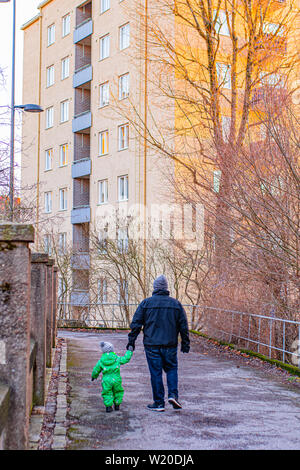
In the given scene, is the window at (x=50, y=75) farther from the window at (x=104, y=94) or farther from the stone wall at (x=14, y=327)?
the stone wall at (x=14, y=327)

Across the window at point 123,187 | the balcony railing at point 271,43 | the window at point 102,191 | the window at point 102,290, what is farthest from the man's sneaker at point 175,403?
the window at point 102,191

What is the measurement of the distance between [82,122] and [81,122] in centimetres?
12

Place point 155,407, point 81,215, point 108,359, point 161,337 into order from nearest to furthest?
1. point 108,359
2. point 155,407
3. point 161,337
4. point 81,215

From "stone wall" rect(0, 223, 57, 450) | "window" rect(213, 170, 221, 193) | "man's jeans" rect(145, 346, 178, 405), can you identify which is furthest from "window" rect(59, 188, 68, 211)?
"stone wall" rect(0, 223, 57, 450)

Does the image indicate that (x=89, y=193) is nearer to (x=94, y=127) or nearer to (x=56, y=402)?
(x=94, y=127)

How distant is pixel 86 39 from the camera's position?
122 feet

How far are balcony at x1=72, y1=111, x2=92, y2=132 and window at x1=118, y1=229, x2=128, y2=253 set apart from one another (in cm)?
847

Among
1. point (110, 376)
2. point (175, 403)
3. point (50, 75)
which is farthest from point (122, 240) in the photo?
point (110, 376)

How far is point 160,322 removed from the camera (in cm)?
812

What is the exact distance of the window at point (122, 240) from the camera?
28.4 metres

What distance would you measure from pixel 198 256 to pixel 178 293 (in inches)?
127

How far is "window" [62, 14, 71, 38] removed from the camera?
38.8 m

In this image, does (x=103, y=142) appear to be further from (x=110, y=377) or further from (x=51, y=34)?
(x=110, y=377)

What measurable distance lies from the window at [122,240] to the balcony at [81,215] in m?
4.78
